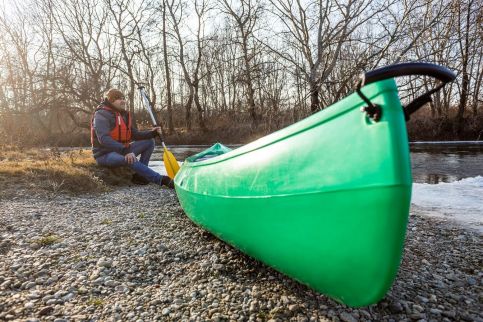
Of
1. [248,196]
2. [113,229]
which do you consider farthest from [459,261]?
[113,229]

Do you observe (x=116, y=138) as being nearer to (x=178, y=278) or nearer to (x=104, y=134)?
(x=104, y=134)

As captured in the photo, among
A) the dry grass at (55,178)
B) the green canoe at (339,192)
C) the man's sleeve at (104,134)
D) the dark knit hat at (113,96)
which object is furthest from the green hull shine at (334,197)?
the dry grass at (55,178)

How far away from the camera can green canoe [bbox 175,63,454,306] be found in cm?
130

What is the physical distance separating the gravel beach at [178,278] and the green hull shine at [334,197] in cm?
25

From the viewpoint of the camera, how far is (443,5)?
16.4ft

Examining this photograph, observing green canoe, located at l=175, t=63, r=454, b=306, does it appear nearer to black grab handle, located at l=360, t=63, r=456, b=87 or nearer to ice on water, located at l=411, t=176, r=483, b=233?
black grab handle, located at l=360, t=63, r=456, b=87

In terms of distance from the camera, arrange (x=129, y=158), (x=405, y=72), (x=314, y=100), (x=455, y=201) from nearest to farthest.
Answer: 1. (x=405, y=72)
2. (x=455, y=201)
3. (x=129, y=158)
4. (x=314, y=100)

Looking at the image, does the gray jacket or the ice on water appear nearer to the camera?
the ice on water

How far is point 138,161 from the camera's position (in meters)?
5.32

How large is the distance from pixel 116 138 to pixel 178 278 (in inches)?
152

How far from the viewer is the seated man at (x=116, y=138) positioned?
5.20 m

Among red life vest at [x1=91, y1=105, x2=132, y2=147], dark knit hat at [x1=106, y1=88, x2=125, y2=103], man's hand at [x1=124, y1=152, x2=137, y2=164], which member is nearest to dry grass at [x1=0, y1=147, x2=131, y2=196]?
red life vest at [x1=91, y1=105, x2=132, y2=147]

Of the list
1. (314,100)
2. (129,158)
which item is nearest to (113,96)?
(129,158)

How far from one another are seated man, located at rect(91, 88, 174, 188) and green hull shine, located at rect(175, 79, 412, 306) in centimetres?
337
